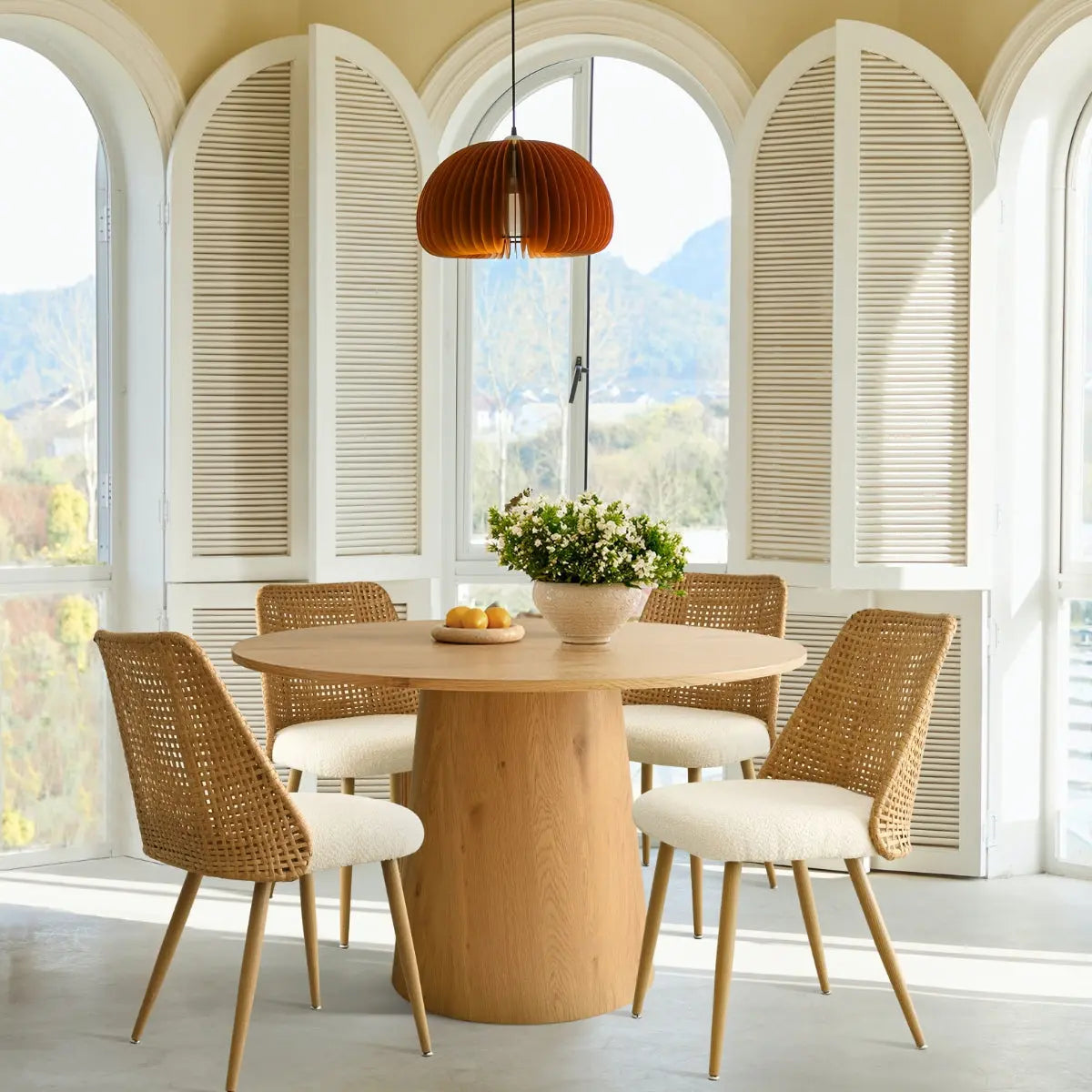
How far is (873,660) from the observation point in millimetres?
3256

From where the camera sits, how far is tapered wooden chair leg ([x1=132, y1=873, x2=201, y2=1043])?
2955mm

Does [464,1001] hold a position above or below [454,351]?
below

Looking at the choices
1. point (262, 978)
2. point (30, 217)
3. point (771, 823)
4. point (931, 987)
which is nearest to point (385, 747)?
point (262, 978)

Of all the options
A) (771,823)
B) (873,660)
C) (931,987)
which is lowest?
(931,987)

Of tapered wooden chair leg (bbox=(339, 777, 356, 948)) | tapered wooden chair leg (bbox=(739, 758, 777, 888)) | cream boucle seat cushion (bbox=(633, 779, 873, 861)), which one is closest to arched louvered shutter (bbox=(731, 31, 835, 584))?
tapered wooden chair leg (bbox=(739, 758, 777, 888))

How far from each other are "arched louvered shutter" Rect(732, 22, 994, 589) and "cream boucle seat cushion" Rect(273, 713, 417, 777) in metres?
1.43

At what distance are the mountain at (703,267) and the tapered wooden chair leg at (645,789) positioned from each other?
157 centimetres

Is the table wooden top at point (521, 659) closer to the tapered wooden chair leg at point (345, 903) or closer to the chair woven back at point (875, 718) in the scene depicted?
the chair woven back at point (875, 718)

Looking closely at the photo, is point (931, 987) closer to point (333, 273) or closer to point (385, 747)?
point (385, 747)

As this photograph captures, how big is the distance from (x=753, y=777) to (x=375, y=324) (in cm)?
175

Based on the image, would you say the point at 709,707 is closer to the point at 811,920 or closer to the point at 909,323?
the point at 811,920

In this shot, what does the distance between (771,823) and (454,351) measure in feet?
8.07

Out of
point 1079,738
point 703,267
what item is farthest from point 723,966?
point 703,267

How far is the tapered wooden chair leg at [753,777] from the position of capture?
393 centimetres
